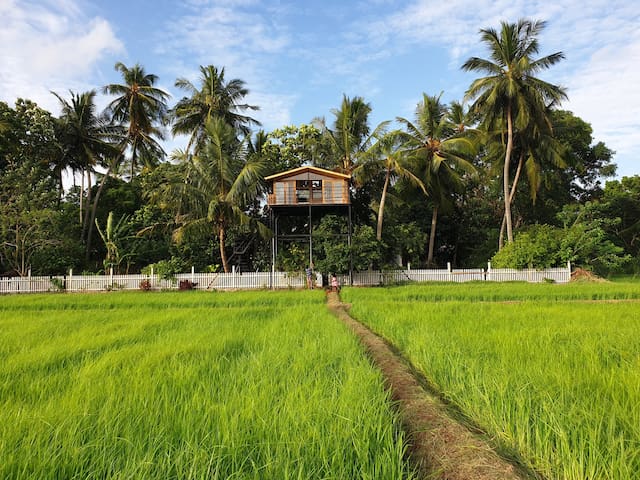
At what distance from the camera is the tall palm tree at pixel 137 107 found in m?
20.7

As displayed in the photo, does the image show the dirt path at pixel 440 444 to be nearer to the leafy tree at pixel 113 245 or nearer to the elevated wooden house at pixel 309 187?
the elevated wooden house at pixel 309 187

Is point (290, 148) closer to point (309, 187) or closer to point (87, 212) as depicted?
point (309, 187)

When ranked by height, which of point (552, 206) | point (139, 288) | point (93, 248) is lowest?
point (139, 288)

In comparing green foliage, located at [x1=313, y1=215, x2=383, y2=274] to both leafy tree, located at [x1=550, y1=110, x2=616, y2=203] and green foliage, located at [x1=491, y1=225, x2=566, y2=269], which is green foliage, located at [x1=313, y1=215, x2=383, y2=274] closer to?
green foliage, located at [x1=491, y1=225, x2=566, y2=269]

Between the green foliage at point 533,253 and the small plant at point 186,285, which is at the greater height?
the green foliage at point 533,253

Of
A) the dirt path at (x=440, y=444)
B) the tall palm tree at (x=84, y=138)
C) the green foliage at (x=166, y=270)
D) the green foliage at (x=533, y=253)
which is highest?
the tall palm tree at (x=84, y=138)

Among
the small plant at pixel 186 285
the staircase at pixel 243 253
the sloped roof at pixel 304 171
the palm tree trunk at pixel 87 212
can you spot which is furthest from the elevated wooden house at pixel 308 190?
the palm tree trunk at pixel 87 212

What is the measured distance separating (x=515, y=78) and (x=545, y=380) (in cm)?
1919

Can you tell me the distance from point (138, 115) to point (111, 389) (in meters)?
22.4

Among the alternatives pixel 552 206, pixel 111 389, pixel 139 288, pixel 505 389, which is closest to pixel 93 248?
pixel 139 288

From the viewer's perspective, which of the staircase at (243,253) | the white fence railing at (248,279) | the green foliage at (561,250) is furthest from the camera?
the staircase at (243,253)

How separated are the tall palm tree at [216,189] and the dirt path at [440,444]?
13858mm

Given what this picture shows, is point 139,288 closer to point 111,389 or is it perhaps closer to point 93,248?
point 93,248

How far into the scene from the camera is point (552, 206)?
22891 mm
